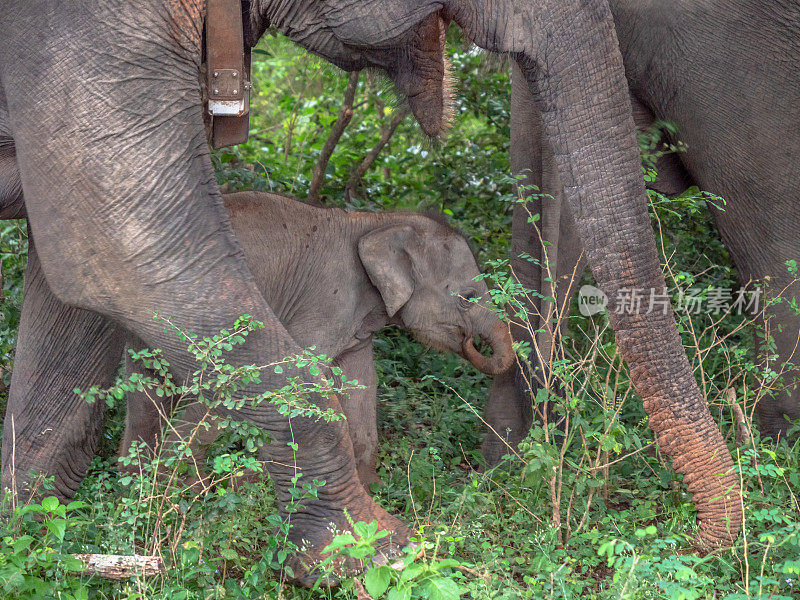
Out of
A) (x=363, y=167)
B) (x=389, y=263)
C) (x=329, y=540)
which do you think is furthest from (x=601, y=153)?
(x=363, y=167)

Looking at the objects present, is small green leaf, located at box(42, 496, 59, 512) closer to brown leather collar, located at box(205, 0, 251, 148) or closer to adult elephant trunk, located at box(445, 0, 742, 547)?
brown leather collar, located at box(205, 0, 251, 148)

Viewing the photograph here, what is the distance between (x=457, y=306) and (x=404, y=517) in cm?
107

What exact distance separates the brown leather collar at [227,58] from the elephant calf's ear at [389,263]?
3.32 feet

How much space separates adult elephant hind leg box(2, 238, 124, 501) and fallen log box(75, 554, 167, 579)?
834 millimetres

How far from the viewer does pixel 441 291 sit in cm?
456

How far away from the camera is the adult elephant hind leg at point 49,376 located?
380 cm

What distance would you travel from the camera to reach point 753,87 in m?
4.10

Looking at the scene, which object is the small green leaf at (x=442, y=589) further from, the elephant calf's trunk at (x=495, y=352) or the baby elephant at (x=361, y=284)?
the elephant calf's trunk at (x=495, y=352)

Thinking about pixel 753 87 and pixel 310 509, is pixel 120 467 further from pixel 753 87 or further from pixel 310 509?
pixel 753 87

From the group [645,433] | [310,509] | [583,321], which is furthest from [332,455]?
[583,321]

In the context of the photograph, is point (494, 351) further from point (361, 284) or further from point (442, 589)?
point (442, 589)

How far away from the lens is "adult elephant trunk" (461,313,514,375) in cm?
444

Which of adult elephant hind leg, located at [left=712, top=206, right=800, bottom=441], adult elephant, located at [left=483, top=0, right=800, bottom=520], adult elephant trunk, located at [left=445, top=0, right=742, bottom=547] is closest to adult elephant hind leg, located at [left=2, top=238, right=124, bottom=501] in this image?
adult elephant, located at [left=483, top=0, right=800, bottom=520]

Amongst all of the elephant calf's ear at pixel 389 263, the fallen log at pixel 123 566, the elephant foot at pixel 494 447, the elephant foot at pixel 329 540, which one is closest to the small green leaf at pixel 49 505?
the fallen log at pixel 123 566
